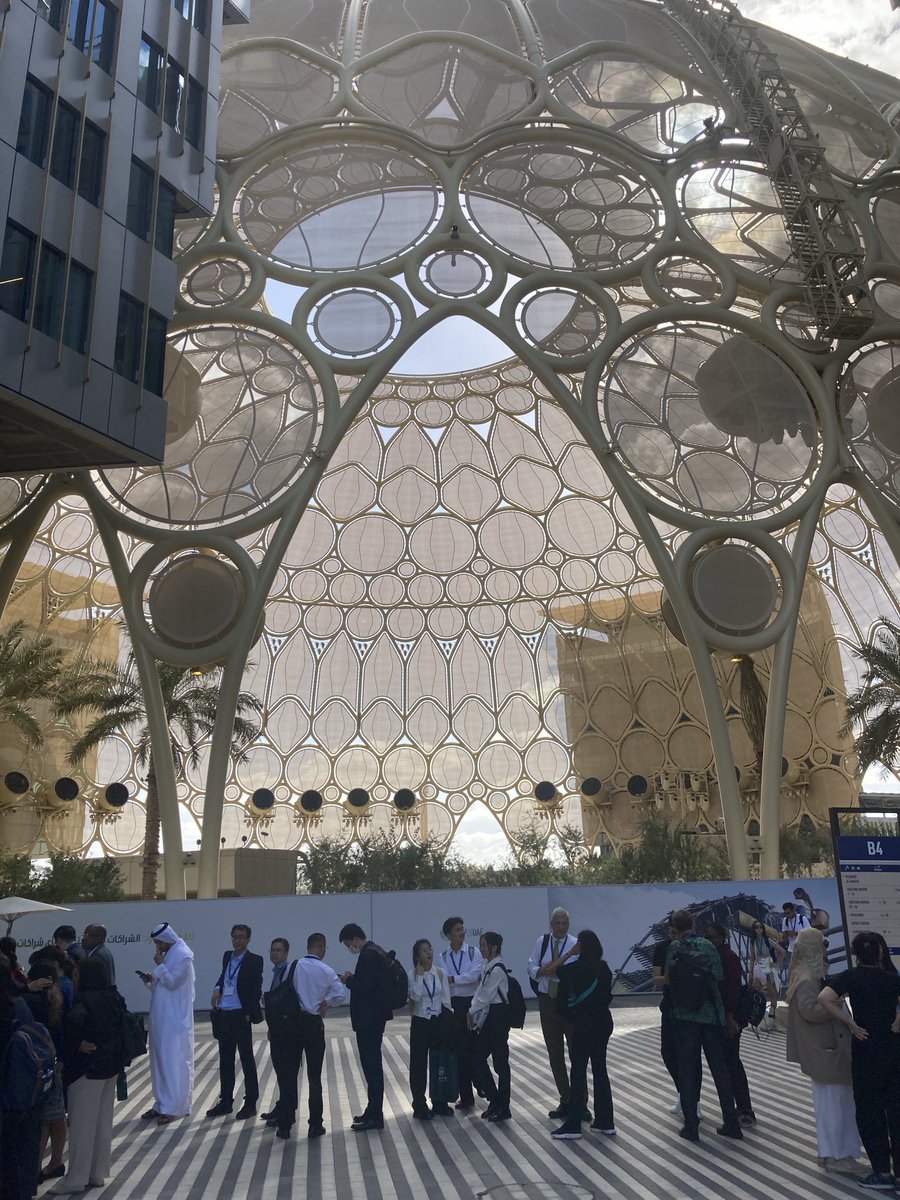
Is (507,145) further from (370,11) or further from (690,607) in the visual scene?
(690,607)

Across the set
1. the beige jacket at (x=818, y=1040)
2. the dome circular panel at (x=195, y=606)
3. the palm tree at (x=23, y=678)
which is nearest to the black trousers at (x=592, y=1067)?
the beige jacket at (x=818, y=1040)

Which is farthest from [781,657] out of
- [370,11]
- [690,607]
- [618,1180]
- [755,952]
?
[370,11]

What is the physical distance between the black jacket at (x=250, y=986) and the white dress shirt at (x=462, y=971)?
6.57 ft

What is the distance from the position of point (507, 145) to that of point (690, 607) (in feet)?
46.3

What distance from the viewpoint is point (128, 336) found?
65.1 feet

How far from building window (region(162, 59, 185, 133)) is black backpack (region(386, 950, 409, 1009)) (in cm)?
1868

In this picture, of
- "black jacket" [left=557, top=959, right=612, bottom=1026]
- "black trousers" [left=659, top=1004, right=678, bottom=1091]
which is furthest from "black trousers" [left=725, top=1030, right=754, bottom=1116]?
"black jacket" [left=557, top=959, right=612, bottom=1026]

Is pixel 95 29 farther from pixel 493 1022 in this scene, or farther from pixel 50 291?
pixel 493 1022

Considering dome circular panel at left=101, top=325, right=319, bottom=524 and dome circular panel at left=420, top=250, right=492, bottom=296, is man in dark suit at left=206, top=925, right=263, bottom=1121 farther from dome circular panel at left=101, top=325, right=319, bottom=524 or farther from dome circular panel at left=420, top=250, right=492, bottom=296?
dome circular panel at left=420, top=250, right=492, bottom=296

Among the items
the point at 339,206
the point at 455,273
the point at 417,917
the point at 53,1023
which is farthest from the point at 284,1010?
the point at 339,206

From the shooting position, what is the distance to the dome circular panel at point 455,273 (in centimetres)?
2891

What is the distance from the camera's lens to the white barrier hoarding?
19.7 metres

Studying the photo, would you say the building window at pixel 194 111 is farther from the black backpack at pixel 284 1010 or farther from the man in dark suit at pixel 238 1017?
the black backpack at pixel 284 1010

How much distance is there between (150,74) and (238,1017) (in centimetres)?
1901
